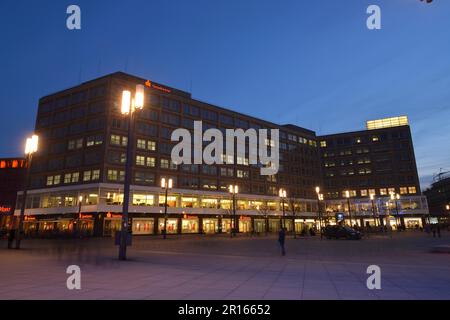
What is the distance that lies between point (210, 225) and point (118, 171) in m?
23.9

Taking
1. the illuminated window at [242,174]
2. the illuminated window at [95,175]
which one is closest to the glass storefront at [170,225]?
the illuminated window at [95,175]

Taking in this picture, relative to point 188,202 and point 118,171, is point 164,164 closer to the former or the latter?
point 188,202

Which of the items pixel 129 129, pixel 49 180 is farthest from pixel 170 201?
pixel 129 129

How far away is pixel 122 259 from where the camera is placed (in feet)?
54.8

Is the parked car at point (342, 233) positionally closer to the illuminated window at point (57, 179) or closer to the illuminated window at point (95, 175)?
the illuminated window at point (95, 175)

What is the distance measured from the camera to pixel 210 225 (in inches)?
2805

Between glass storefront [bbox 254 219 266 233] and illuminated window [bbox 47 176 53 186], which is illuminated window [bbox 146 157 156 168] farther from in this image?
glass storefront [bbox 254 219 266 233]

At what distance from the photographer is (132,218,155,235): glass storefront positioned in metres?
59.3

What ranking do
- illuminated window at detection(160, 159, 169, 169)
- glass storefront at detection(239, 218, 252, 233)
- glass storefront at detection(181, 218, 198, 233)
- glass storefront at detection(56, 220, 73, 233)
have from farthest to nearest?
glass storefront at detection(239, 218, 252, 233)
glass storefront at detection(181, 218, 198, 233)
illuminated window at detection(160, 159, 169, 169)
glass storefront at detection(56, 220, 73, 233)

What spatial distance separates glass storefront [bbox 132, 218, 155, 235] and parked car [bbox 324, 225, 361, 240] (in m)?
33.2

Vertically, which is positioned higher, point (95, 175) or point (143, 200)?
point (95, 175)

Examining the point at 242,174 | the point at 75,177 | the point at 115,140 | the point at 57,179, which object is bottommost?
the point at 75,177

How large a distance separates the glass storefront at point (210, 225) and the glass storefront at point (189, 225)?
2357 millimetres

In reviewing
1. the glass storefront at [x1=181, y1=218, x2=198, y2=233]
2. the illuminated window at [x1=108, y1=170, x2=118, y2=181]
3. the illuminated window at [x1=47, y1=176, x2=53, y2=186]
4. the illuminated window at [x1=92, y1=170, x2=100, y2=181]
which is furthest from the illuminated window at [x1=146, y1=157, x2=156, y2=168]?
the illuminated window at [x1=47, y1=176, x2=53, y2=186]
